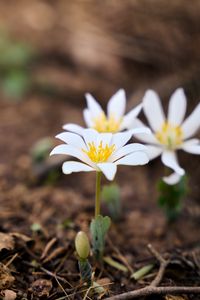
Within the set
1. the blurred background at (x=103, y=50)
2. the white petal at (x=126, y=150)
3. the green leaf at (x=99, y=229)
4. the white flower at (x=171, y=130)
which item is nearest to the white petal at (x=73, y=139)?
the white petal at (x=126, y=150)

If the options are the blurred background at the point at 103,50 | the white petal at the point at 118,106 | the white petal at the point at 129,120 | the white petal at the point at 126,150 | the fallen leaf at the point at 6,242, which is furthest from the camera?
the blurred background at the point at 103,50

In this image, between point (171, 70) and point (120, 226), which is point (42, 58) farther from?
point (120, 226)

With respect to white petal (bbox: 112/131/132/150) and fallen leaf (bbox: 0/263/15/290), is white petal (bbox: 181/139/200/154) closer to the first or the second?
white petal (bbox: 112/131/132/150)

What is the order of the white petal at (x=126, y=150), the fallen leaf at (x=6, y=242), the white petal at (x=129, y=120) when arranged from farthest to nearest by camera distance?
the white petal at (x=129, y=120), the fallen leaf at (x=6, y=242), the white petal at (x=126, y=150)

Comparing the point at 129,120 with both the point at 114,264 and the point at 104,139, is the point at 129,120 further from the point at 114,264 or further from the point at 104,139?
the point at 114,264

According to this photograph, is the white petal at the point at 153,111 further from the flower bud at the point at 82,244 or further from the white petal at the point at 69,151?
the flower bud at the point at 82,244

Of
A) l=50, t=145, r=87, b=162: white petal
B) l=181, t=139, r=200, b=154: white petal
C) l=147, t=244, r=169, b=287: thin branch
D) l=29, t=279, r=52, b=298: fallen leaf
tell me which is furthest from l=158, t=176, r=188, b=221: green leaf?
l=29, t=279, r=52, b=298: fallen leaf

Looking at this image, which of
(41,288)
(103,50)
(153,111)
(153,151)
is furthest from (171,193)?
(103,50)

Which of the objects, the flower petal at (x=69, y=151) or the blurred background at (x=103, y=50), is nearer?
the flower petal at (x=69, y=151)
